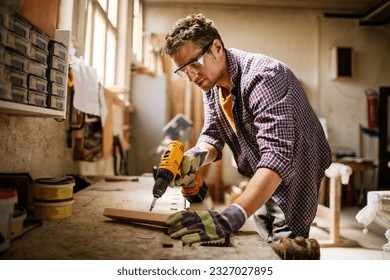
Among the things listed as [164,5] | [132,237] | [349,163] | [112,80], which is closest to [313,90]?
[349,163]

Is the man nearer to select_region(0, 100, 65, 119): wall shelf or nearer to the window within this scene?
select_region(0, 100, 65, 119): wall shelf

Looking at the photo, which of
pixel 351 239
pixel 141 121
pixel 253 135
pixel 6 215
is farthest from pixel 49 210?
pixel 141 121

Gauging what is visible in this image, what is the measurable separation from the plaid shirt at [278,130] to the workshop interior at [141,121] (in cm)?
24

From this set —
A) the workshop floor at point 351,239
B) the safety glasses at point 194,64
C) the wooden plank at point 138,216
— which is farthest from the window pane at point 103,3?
the workshop floor at point 351,239

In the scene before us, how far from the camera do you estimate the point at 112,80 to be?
10.7 feet

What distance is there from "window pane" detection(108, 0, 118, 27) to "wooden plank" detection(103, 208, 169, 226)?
1.92 meters

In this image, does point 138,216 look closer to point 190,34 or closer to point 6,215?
point 6,215

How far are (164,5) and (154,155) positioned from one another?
2011mm

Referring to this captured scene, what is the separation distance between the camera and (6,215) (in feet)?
2.42

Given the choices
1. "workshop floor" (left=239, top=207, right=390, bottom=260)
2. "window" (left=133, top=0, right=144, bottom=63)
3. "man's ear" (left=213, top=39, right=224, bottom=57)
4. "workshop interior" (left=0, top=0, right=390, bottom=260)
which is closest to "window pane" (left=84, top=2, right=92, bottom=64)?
"workshop interior" (left=0, top=0, right=390, bottom=260)

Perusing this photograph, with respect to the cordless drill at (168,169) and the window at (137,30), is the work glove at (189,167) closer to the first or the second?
the cordless drill at (168,169)

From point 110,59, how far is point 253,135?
238 centimetres

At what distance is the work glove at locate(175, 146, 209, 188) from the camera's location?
48.4 inches
